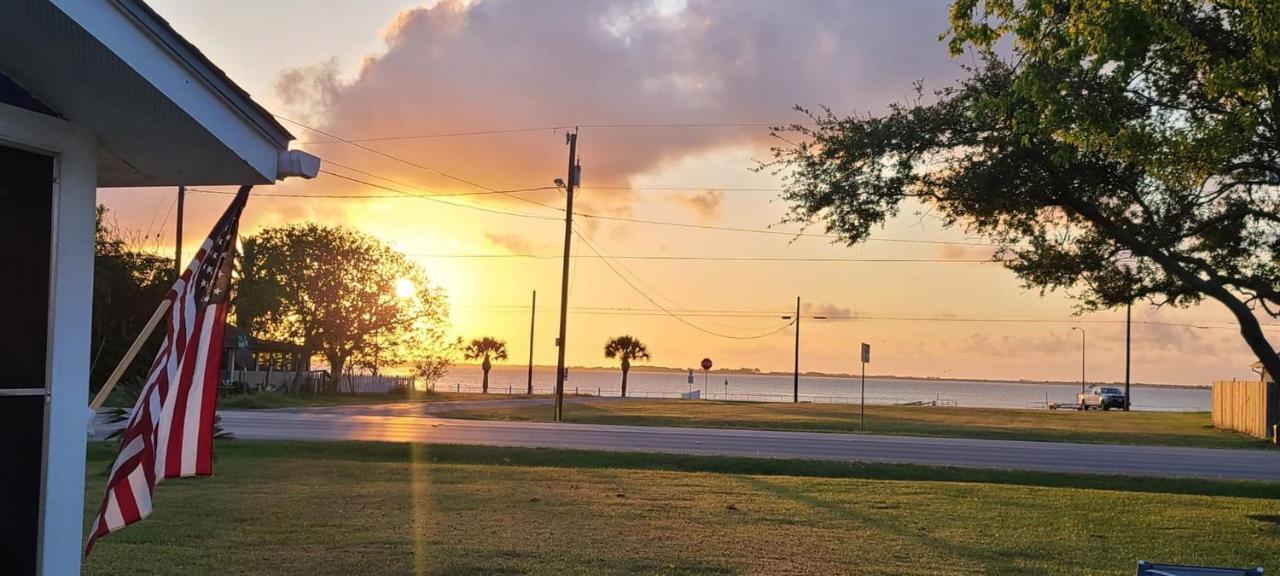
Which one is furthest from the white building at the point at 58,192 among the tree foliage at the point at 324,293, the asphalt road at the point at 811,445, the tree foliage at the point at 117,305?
the tree foliage at the point at 324,293

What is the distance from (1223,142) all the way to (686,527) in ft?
20.0

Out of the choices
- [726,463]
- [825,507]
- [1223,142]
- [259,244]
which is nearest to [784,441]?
[726,463]

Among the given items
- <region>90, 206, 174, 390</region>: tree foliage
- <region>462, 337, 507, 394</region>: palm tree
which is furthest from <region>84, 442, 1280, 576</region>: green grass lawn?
<region>462, 337, 507, 394</region>: palm tree

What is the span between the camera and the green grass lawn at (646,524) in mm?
8836

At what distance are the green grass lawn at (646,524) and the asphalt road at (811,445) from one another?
13.0ft

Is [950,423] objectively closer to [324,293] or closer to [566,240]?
[566,240]

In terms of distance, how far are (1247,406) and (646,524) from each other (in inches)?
1339

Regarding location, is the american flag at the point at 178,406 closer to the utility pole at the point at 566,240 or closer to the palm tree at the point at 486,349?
the utility pole at the point at 566,240

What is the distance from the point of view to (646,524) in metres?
11.0

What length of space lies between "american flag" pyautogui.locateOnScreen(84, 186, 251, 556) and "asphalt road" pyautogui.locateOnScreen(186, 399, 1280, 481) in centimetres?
1728

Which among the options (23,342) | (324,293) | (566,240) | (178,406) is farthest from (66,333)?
(324,293)

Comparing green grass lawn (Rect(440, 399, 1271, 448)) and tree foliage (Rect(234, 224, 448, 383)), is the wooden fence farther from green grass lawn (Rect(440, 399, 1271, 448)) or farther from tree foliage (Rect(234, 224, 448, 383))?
tree foliage (Rect(234, 224, 448, 383))

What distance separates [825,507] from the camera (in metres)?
12.8

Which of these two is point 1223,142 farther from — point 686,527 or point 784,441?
point 784,441
